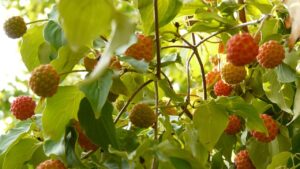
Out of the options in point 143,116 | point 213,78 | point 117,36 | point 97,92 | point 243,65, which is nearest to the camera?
point 117,36

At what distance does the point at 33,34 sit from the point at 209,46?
1.66ft

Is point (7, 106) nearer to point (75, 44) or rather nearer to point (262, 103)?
point (262, 103)

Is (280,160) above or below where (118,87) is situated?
below

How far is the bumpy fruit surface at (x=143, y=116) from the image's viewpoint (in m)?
0.99

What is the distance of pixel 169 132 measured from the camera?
102cm

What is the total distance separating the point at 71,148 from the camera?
95cm

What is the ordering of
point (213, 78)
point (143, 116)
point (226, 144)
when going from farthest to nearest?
point (213, 78) → point (226, 144) → point (143, 116)

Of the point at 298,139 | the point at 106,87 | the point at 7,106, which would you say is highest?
the point at 106,87

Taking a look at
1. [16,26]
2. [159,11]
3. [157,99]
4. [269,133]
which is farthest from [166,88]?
[16,26]

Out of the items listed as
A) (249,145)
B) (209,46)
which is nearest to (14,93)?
(209,46)

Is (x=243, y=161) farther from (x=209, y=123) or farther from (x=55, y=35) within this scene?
(x=55, y=35)

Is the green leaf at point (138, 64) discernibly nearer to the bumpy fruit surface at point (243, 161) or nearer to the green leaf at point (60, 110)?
the green leaf at point (60, 110)

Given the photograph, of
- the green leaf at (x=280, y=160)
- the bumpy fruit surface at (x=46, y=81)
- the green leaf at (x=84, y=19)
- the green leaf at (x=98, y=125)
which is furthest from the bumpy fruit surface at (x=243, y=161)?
the green leaf at (x=84, y=19)

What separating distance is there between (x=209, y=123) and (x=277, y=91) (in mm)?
207
